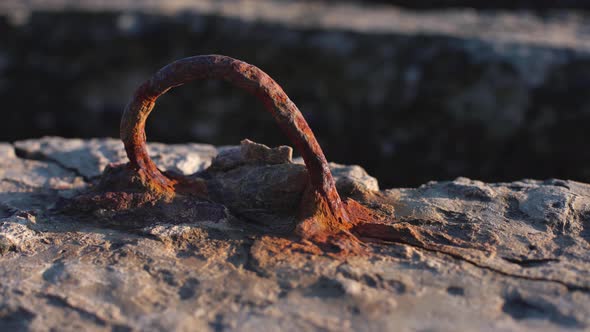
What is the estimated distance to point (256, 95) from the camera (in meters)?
1.36

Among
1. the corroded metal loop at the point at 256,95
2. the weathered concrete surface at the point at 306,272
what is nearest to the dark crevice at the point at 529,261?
the weathered concrete surface at the point at 306,272

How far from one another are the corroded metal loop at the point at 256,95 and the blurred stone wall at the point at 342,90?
242 cm

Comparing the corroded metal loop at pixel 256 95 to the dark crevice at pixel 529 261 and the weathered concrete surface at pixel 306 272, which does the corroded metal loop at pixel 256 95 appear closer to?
the weathered concrete surface at pixel 306 272

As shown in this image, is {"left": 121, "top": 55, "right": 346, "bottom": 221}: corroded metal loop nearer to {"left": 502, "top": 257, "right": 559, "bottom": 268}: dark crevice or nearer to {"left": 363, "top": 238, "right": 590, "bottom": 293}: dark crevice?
{"left": 363, "top": 238, "right": 590, "bottom": 293}: dark crevice

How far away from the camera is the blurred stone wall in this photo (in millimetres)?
3578

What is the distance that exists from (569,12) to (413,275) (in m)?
4.69

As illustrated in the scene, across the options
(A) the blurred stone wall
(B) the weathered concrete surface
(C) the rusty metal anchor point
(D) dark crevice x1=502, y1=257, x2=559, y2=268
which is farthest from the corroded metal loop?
(A) the blurred stone wall

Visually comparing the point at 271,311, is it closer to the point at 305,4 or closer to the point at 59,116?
the point at 59,116

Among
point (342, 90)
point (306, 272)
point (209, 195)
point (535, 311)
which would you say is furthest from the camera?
point (342, 90)

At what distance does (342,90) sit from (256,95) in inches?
107

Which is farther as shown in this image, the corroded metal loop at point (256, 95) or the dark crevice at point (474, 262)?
the corroded metal loop at point (256, 95)

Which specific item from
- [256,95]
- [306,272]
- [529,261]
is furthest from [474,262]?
[256,95]

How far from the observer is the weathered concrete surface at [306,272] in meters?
1.14

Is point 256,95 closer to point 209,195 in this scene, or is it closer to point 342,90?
point 209,195
